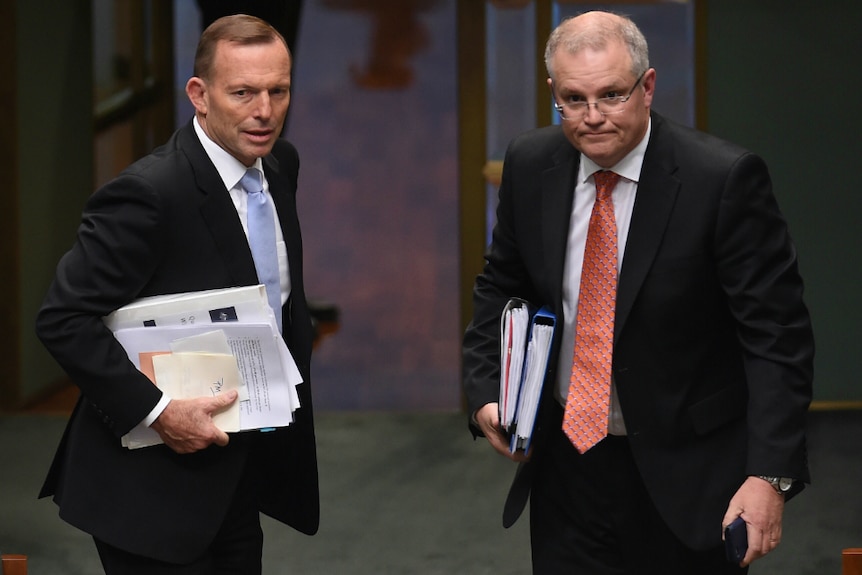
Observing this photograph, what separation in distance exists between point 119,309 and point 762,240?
1114 mm

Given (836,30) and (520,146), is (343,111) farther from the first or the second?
(520,146)

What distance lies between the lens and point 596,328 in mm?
2342

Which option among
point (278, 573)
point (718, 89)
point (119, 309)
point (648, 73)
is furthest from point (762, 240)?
point (718, 89)

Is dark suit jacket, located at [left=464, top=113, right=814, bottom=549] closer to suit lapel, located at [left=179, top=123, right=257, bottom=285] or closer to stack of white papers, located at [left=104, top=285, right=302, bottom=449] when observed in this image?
stack of white papers, located at [left=104, top=285, right=302, bottom=449]

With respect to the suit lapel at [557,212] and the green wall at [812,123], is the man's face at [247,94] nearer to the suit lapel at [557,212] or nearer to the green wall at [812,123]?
the suit lapel at [557,212]

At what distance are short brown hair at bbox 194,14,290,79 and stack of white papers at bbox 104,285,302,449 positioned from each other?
43 centimetres

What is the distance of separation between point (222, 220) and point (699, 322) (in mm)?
871

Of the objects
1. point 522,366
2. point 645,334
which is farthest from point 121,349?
point 645,334

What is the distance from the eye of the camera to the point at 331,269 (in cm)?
828

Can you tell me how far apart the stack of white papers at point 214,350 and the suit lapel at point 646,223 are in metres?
0.62

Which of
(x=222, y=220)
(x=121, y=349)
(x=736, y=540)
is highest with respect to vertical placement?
(x=222, y=220)

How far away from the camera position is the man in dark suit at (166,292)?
226 cm
